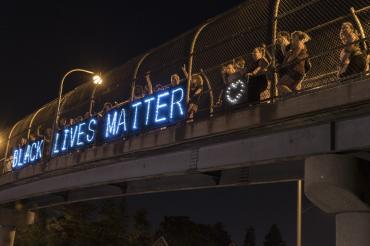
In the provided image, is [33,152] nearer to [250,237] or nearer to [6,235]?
[6,235]

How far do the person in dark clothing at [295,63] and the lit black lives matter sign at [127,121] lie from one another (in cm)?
301

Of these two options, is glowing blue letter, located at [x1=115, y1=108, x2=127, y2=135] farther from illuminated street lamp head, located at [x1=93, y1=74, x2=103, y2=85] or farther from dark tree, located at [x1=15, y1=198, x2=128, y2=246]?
dark tree, located at [x1=15, y1=198, x2=128, y2=246]

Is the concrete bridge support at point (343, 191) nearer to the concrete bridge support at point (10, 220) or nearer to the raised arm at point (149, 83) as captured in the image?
the raised arm at point (149, 83)

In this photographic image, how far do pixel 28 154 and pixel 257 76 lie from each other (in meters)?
12.4

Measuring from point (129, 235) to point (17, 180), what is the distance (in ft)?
67.7

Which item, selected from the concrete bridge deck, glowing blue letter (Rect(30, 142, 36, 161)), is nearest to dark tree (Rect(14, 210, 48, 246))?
glowing blue letter (Rect(30, 142, 36, 161))

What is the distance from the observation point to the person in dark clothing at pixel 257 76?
12086mm

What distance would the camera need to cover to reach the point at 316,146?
10406mm

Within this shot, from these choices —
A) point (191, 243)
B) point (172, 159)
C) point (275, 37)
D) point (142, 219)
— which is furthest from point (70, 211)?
point (191, 243)

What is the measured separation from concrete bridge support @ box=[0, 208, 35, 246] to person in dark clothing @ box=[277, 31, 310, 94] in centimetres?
1764

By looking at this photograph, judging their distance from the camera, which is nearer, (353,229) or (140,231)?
(353,229)

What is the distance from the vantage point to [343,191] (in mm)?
9938

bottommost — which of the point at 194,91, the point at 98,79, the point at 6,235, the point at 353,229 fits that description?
the point at 353,229

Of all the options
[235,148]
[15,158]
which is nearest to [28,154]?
[15,158]
